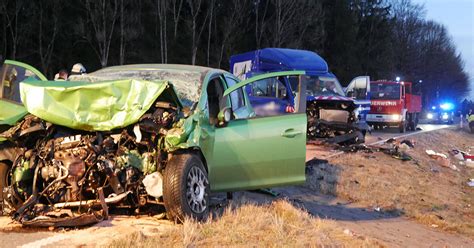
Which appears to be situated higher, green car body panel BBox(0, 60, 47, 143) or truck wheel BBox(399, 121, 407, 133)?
green car body panel BBox(0, 60, 47, 143)

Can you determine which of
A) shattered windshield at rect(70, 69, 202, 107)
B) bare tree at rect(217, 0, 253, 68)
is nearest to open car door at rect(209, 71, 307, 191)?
shattered windshield at rect(70, 69, 202, 107)

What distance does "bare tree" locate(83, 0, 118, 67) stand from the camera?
27219 millimetres

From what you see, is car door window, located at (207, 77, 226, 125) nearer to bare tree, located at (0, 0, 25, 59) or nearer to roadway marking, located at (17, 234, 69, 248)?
roadway marking, located at (17, 234, 69, 248)

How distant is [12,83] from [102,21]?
21.4 meters

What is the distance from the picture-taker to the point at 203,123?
5820 millimetres

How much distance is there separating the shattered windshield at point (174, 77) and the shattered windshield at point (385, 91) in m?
22.3

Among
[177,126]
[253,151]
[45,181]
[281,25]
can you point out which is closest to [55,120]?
[45,181]

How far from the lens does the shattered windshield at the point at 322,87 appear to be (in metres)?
15.8

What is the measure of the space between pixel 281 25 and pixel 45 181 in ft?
104

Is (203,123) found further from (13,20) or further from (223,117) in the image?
(13,20)

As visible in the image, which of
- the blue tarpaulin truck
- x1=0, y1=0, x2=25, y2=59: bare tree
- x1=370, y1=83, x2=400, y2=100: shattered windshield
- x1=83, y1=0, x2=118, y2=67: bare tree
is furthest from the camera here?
x1=370, y1=83, x2=400, y2=100: shattered windshield

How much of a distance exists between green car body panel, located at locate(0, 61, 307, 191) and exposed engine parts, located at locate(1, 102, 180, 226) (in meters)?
0.14

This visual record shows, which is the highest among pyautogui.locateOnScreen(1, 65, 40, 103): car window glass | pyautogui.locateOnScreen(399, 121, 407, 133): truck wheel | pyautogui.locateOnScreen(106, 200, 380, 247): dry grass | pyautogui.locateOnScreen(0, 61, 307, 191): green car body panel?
pyautogui.locateOnScreen(1, 65, 40, 103): car window glass

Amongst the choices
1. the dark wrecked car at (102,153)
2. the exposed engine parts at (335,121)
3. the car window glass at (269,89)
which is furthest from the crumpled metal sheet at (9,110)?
the exposed engine parts at (335,121)
